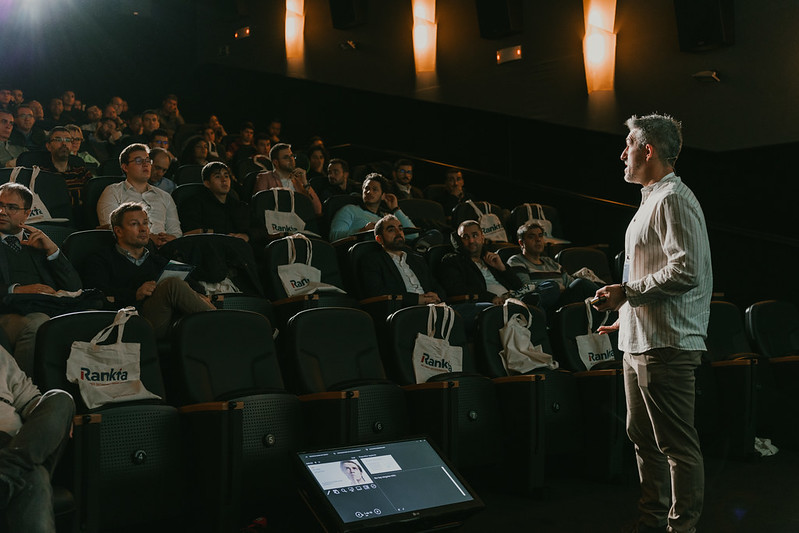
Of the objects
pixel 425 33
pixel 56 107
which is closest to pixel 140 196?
pixel 56 107

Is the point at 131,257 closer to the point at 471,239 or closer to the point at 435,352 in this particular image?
the point at 435,352

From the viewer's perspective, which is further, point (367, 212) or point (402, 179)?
point (402, 179)

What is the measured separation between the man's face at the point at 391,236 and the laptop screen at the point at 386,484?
1.76 m

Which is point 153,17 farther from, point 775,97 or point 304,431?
point 304,431

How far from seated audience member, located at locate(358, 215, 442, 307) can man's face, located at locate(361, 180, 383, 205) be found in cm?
77

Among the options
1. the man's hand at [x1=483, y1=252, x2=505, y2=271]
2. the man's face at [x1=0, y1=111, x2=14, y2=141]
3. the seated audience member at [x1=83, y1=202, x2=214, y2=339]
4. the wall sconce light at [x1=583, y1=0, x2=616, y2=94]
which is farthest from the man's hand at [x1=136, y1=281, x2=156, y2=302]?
the wall sconce light at [x1=583, y1=0, x2=616, y2=94]

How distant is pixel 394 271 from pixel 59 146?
2.27 meters

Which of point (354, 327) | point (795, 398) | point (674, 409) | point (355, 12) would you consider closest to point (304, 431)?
point (354, 327)

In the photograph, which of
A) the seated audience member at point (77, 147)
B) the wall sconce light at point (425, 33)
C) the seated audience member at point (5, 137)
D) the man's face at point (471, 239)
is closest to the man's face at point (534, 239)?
the man's face at point (471, 239)

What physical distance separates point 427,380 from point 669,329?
123cm

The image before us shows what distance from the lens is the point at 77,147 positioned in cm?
534

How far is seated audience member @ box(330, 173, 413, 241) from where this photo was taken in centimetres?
457

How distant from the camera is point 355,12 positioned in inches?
302

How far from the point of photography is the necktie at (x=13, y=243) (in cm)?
288
